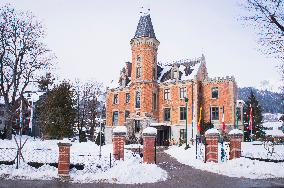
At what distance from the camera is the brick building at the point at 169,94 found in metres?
41.3

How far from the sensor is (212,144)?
19266 mm

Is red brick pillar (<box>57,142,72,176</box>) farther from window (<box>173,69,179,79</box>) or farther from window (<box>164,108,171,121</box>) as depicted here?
window (<box>173,69,179,79</box>)

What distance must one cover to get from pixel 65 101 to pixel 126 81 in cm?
1498

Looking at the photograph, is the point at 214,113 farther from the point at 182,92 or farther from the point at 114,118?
the point at 114,118

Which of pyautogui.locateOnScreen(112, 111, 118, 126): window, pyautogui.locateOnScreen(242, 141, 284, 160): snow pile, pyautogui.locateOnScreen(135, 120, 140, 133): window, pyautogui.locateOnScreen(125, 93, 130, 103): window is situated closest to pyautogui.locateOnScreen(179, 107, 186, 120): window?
pyautogui.locateOnScreen(135, 120, 140, 133): window

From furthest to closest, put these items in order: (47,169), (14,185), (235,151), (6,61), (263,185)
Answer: (6,61)
(235,151)
(47,169)
(263,185)
(14,185)

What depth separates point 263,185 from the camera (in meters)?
12.4

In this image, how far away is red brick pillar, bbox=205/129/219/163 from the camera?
62.8 ft

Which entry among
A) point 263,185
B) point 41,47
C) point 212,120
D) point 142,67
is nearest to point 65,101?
point 41,47

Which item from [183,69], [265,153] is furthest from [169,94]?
[265,153]

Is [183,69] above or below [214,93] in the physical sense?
above

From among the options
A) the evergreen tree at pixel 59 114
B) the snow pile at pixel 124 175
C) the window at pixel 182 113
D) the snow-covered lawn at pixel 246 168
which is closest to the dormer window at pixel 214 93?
the window at pixel 182 113

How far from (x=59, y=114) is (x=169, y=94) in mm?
16992

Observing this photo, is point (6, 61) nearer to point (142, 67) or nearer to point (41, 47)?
point (41, 47)
